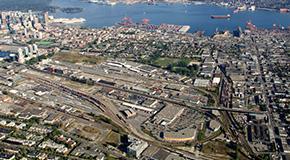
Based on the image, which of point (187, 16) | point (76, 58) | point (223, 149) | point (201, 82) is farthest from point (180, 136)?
point (187, 16)

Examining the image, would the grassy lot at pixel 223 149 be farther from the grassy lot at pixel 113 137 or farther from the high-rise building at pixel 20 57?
the high-rise building at pixel 20 57

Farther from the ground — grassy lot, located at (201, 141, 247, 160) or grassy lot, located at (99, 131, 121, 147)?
grassy lot, located at (201, 141, 247, 160)

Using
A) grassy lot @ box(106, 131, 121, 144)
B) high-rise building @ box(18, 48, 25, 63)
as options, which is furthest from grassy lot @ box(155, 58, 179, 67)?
high-rise building @ box(18, 48, 25, 63)

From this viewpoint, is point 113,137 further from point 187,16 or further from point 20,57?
point 187,16

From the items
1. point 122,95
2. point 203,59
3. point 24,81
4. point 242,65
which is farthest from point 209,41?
point 24,81

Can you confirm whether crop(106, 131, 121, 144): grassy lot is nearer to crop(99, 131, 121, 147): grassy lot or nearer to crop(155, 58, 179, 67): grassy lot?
crop(99, 131, 121, 147): grassy lot

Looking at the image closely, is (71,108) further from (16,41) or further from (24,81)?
(16,41)

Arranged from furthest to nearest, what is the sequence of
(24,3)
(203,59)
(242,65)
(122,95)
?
(24,3) < (203,59) < (242,65) < (122,95)
